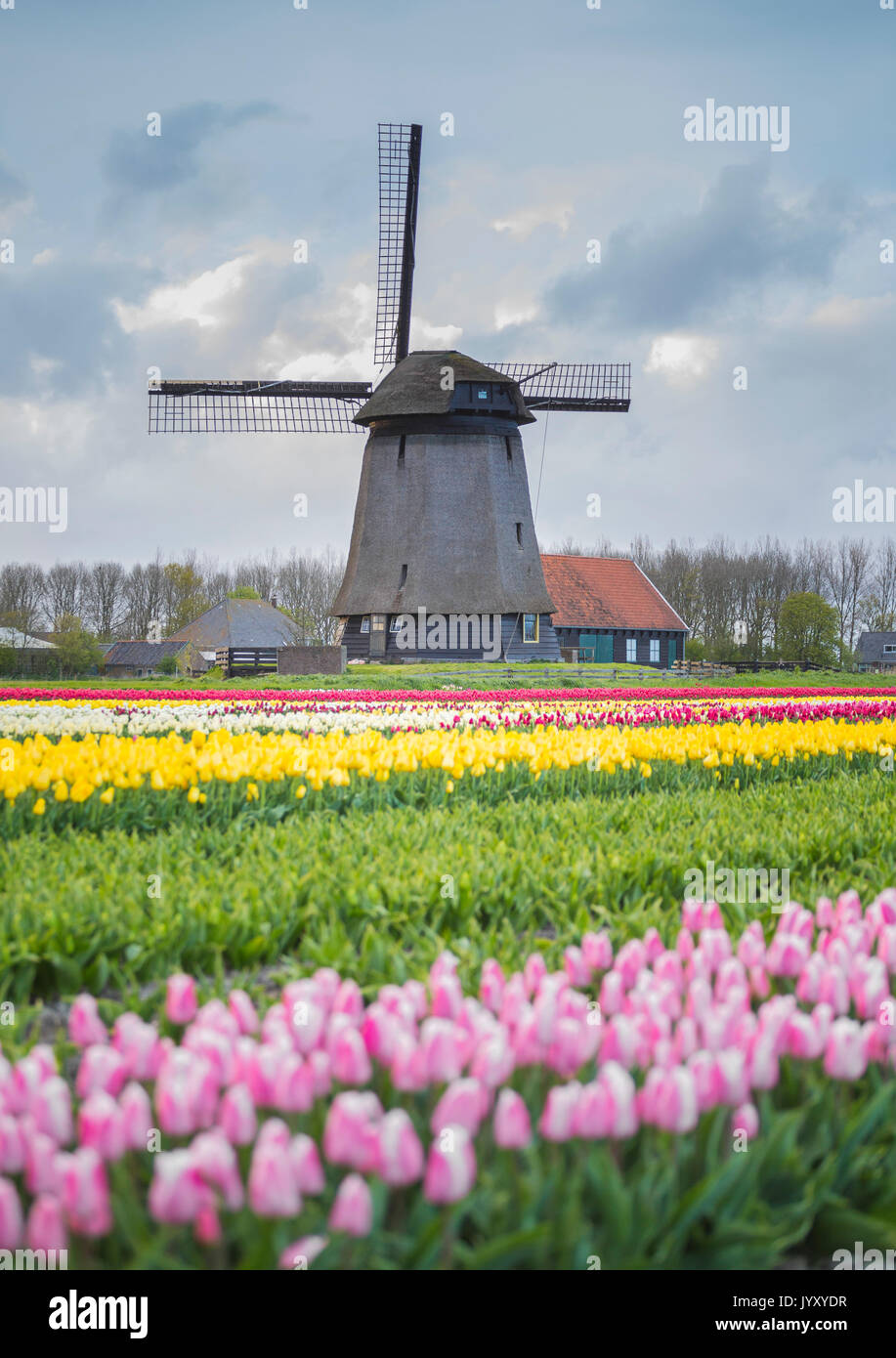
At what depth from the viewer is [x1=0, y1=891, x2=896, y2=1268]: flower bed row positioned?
5.36 ft

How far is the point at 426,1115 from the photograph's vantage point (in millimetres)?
2123

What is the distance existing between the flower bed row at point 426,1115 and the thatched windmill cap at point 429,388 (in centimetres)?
3302

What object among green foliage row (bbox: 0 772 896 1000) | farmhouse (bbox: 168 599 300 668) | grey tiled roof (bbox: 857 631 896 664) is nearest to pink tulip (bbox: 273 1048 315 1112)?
green foliage row (bbox: 0 772 896 1000)

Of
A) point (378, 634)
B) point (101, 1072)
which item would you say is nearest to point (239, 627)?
point (378, 634)

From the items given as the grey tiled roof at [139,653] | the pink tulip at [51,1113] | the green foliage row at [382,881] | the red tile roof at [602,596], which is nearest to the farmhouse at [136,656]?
the grey tiled roof at [139,653]

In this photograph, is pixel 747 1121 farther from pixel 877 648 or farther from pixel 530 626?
pixel 877 648

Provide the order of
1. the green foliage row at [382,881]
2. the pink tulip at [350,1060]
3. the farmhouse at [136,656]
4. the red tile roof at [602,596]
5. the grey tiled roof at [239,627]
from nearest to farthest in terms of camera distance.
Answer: the pink tulip at [350,1060] < the green foliage row at [382,881] < the red tile roof at [602,596] < the grey tiled roof at [239,627] < the farmhouse at [136,656]

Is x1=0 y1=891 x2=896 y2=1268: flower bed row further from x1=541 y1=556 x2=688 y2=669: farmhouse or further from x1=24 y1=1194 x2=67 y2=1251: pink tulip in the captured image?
x1=541 y1=556 x2=688 y2=669: farmhouse

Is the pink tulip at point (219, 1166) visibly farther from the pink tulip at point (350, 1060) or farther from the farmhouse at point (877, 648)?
the farmhouse at point (877, 648)

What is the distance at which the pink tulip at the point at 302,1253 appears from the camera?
158 centimetres

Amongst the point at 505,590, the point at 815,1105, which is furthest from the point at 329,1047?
the point at 505,590
